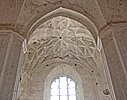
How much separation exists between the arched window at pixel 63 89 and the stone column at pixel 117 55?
6.68 m

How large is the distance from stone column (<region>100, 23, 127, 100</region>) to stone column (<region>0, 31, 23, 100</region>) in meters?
3.03

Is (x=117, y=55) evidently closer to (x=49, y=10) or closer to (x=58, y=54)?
(x=49, y=10)

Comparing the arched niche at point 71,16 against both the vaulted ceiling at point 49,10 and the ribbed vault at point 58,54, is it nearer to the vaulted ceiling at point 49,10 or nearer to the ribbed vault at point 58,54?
the vaulted ceiling at point 49,10

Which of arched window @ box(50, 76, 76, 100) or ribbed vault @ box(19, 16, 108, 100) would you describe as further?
arched window @ box(50, 76, 76, 100)

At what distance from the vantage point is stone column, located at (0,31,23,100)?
14.2ft

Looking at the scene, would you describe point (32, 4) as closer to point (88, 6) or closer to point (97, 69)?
point (88, 6)

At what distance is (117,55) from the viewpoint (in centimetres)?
483

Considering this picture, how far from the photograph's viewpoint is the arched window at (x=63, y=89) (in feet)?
35.9

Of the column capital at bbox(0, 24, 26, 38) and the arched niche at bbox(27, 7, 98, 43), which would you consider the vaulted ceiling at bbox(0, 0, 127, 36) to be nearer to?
the column capital at bbox(0, 24, 26, 38)

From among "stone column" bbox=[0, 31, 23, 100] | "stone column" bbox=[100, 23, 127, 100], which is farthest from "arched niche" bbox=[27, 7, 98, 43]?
"stone column" bbox=[0, 31, 23, 100]

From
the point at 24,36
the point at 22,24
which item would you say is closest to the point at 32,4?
the point at 22,24

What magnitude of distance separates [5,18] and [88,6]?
362 centimetres

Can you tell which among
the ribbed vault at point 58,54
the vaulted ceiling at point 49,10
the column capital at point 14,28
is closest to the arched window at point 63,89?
the ribbed vault at point 58,54

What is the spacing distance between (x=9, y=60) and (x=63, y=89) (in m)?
7.24
